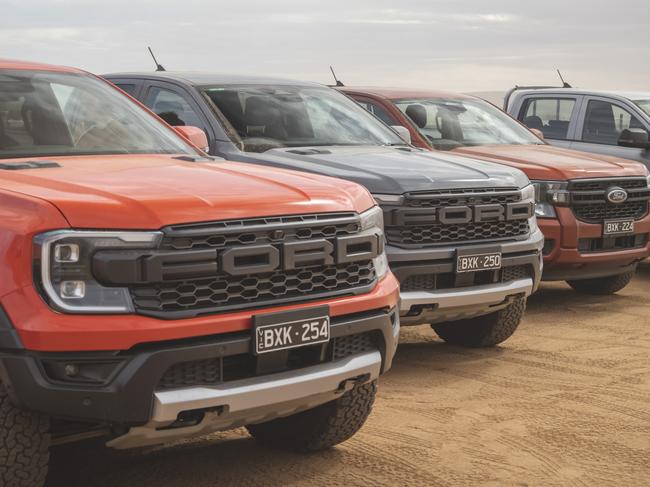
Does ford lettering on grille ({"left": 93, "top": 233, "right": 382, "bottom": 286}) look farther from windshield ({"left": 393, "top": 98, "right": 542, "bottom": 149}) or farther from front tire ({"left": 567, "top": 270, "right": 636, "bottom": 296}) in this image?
front tire ({"left": 567, "top": 270, "right": 636, "bottom": 296})

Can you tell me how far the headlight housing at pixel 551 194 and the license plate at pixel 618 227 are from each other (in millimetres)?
447

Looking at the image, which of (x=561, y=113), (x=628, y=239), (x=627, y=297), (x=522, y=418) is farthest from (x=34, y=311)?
(x=561, y=113)

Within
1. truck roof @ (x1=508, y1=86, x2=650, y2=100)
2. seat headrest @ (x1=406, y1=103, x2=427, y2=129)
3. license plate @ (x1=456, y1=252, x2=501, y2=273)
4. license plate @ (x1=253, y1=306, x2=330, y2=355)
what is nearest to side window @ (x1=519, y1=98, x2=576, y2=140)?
truck roof @ (x1=508, y1=86, x2=650, y2=100)

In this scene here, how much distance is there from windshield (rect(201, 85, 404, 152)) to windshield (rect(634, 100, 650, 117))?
432cm

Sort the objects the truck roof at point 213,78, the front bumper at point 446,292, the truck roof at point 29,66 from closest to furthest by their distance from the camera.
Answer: the truck roof at point 29,66 < the front bumper at point 446,292 < the truck roof at point 213,78

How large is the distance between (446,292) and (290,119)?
77.1 inches

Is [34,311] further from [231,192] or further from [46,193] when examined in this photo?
[231,192]

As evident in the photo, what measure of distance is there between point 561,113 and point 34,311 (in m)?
8.92

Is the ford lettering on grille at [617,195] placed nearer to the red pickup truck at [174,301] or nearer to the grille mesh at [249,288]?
the red pickup truck at [174,301]

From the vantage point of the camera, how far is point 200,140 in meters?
5.64

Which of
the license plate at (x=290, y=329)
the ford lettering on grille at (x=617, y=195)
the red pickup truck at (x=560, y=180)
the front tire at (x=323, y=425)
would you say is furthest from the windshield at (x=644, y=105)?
the license plate at (x=290, y=329)

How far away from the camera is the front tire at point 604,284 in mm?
9531

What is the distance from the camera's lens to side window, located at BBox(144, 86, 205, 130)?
290 inches

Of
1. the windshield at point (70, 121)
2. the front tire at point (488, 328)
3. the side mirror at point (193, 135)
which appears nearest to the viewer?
the windshield at point (70, 121)
